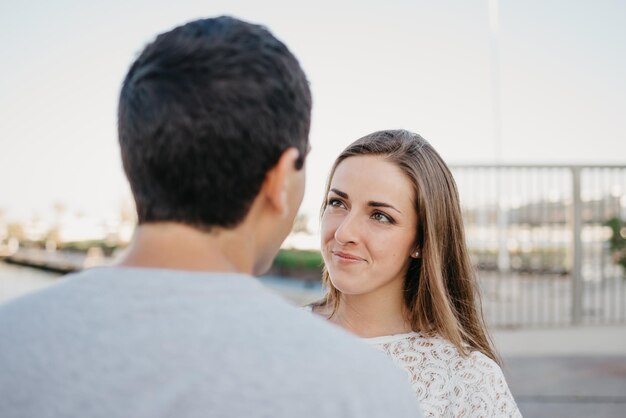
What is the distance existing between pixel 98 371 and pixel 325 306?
170cm

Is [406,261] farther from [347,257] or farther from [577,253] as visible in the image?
[577,253]

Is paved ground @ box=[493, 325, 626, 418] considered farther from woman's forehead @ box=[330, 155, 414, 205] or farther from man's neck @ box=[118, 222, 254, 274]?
man's neck @ box=[118, 222, 254, 274]

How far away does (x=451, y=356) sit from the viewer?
6.34 ft

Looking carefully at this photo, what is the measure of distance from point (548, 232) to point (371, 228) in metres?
5.40

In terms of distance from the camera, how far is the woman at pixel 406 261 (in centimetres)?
196

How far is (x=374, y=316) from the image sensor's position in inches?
84.7

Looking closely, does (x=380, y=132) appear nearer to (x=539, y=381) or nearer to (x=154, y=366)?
(x=154, y=366)

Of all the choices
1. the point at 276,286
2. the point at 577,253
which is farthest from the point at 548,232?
the point at 276,286

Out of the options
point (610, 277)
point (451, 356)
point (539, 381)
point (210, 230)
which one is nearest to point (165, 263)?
point (210, 230)

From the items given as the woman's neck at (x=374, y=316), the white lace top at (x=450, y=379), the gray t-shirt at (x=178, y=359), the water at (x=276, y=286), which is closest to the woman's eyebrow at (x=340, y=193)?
the woman's neck at (x=374, y=316)

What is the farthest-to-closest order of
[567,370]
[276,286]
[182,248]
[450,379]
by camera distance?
[276,286] < [567,370] < [450,379] < [182,248]

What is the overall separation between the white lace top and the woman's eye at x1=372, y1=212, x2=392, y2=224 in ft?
1.35

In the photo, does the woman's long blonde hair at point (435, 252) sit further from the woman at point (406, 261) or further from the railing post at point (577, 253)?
the railing post at point (577, 253)

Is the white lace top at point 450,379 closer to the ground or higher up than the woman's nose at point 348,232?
closer to the ground
